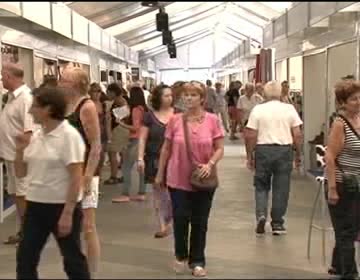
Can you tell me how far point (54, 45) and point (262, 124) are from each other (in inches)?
206

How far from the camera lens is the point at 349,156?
4.40 metres

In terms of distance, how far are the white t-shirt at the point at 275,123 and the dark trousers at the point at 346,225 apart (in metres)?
1.72

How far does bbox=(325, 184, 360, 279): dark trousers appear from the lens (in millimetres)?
4441

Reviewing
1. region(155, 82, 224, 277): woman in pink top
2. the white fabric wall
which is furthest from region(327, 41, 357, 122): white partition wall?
region(155, 82, 224, 277): woman in pink top

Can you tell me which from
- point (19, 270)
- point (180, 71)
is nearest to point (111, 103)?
point (19, 270)

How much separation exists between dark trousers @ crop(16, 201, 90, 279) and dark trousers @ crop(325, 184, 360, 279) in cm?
164

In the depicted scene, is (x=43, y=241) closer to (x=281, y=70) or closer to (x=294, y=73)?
(x=294, y=73)

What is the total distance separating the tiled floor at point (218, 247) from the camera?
191 inches

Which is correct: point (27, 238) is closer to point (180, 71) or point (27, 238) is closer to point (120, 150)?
point (120, 150)

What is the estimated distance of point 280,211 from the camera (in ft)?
21.0

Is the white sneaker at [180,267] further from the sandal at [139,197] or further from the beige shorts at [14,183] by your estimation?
the sandal at [139,197]

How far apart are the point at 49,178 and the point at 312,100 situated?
772 cm

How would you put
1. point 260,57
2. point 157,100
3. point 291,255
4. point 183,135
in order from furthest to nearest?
point 260,57, point 157,100, point 291,255, point 183,135

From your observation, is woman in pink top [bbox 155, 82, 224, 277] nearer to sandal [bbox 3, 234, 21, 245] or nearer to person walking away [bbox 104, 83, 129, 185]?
sandal [bbox 3, 234, 21, 245]
